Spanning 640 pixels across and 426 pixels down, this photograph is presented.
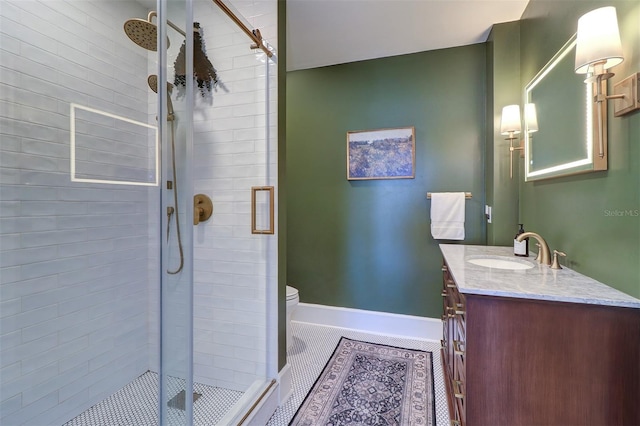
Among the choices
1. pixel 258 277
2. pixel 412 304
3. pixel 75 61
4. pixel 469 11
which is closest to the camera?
pixel 75 61

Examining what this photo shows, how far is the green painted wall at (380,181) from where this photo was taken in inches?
93.1

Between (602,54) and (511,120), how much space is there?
93cm

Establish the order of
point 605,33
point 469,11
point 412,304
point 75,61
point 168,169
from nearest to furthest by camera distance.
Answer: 1. point 605,33
2. point 168,169
3. point 75,61
4. point 469,11
5. point 412,304

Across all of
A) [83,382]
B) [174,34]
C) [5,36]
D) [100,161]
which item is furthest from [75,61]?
[83,382]

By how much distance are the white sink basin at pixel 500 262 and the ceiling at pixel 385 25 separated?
170 cm

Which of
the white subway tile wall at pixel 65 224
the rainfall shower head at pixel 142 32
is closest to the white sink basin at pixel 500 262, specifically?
the white subway tile wall at pixel 65 224

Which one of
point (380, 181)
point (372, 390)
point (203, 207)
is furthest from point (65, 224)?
point (380, 181)

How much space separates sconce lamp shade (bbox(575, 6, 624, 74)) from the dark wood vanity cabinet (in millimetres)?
900

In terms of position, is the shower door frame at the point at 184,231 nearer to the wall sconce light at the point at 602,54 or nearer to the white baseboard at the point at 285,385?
the white baseboard at the point at 285,385

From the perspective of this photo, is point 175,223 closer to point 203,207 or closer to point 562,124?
point 203,207

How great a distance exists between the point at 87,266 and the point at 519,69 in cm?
317

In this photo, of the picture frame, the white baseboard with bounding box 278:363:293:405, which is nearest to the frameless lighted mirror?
the picture frame

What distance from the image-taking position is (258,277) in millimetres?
1713

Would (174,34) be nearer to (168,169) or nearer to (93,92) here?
(168,169)
